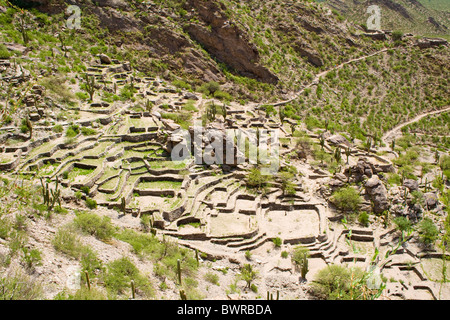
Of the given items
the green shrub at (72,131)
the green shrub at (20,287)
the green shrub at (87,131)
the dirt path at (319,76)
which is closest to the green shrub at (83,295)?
the green shrub at (20,287)

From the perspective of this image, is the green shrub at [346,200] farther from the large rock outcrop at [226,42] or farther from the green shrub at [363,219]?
the large rock outcrop at [226,42]

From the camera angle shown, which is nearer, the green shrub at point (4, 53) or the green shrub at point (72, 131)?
the green shrub at point (72, 131)

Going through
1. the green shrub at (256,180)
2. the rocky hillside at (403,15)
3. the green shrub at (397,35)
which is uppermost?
the rocky hillside at (403,15)

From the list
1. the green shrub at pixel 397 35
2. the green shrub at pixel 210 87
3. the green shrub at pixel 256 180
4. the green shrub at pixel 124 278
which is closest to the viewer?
the green shrub at pixel 124 278

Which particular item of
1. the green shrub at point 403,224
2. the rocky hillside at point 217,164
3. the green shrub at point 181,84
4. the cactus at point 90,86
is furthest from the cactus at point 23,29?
the green shrub at point 403,224

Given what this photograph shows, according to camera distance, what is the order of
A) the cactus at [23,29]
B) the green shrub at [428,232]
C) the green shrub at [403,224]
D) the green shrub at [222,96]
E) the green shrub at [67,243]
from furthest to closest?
the green shrub at [222,96] < the cactus at [23,29] < the green shrub at [403,224] < the green shrub at [428,232] < the green shrub at [67,243]

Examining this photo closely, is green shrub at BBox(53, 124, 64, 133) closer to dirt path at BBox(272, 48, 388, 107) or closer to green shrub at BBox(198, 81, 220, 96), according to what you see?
green shrub at BBox(198, 81, 220, 96)

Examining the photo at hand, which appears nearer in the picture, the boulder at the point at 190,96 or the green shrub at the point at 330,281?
the green shrub at the point at 330,281

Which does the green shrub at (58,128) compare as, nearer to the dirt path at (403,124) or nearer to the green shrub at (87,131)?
the green shrub at (87,131)

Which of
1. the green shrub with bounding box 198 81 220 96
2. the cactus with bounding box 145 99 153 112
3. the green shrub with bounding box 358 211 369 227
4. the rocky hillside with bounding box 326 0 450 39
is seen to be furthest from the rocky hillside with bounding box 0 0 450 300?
the rocky hillside with bounding box 326 0 450 39

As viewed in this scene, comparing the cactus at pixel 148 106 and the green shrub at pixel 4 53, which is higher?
the green shrub at pixel 4 53

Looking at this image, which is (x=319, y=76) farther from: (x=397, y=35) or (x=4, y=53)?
(x=4, y=53)
